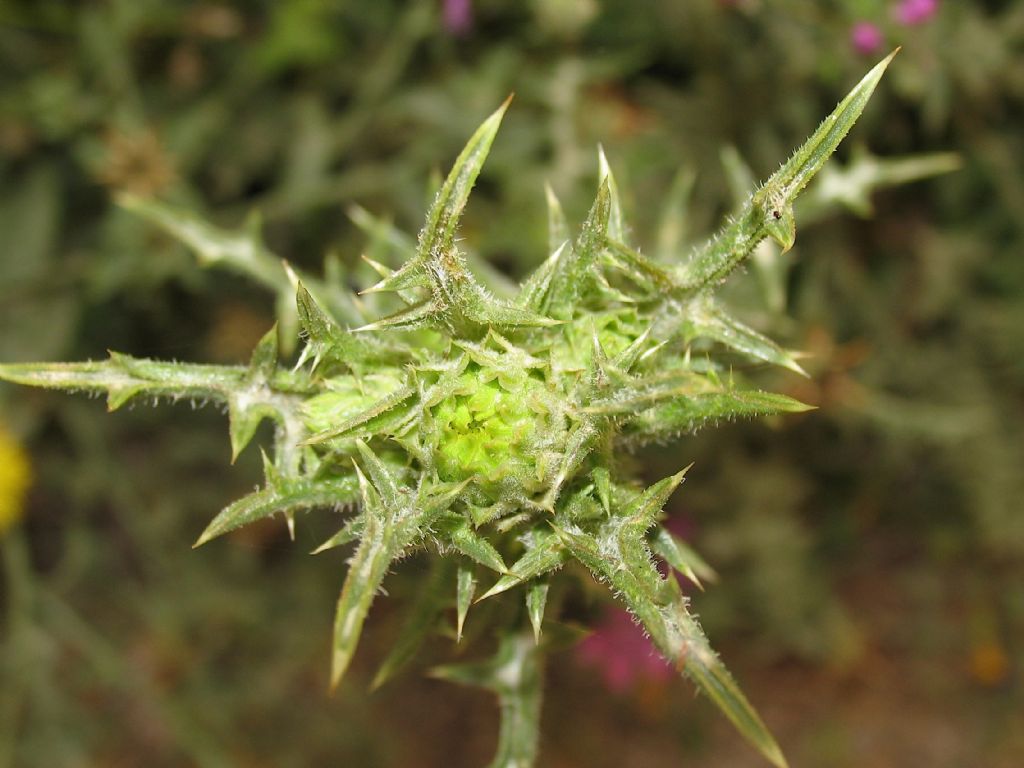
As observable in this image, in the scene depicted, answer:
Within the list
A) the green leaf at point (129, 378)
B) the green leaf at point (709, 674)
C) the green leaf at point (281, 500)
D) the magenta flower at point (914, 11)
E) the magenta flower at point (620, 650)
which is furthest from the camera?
the magenta flower at point (620, 650)

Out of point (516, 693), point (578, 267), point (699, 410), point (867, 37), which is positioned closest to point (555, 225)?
point (578, 267)

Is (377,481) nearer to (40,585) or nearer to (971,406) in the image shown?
(971,406)

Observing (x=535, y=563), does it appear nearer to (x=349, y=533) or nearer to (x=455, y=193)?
(x=349, y=533)

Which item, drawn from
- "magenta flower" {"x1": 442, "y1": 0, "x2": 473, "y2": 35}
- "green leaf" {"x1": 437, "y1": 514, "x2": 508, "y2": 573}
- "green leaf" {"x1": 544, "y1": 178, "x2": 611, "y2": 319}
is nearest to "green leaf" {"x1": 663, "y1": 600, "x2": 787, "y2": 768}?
"green leaf" {"x1": 437, "y1": 514, "x2": 508, "y2": 573}

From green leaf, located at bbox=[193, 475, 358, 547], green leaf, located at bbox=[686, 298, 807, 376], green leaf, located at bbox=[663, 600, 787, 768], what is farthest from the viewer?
green leaf, located at bbox=[686, 298, 807, 376]

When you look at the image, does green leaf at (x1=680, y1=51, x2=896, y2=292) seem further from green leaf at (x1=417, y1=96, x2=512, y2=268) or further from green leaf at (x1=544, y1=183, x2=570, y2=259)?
green leaf at (x1=417, y1=96, x2=512, y2=268)

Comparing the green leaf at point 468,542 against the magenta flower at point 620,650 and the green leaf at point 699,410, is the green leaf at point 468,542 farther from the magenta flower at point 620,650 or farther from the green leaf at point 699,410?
the magenta flower at point 620,650

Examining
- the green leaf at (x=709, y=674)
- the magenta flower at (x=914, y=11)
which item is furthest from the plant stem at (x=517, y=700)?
the magenta flower at (x=914, y=11)
